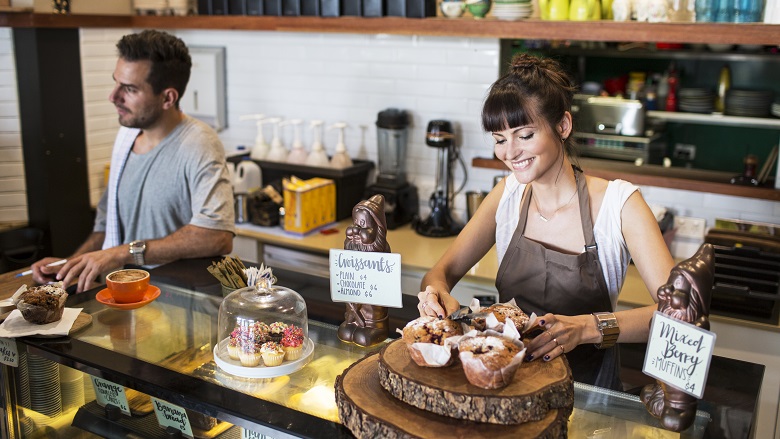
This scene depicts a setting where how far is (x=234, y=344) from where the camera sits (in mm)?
1885

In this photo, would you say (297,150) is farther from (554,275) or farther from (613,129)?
(554,275)

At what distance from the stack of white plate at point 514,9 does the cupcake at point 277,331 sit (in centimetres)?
237

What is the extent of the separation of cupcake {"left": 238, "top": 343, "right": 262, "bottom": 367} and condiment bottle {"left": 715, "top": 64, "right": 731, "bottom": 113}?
4.32 metres

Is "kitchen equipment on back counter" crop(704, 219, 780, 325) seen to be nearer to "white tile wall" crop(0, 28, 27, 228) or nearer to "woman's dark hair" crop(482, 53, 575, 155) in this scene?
"woman's dark hair" crop(482, 53, 575, 155)

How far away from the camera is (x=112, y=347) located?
2014 millimetres

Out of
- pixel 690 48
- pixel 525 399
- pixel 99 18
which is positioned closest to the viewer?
pixel 525 399

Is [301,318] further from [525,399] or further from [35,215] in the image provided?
[35,215]

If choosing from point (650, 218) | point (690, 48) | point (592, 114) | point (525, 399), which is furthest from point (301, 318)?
point (690, 48)

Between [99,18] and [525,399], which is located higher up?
[99,18]

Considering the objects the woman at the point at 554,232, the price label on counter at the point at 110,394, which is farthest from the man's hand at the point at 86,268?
the woman at the point at 554,232

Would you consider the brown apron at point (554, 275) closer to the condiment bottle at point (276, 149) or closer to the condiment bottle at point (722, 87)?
the condiment bottle at point (276, 149)

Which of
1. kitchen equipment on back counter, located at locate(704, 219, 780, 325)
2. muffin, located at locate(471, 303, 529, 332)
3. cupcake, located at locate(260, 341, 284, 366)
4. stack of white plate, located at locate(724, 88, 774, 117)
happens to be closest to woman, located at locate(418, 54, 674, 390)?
muffin, located at locate(471, 303, 529, 332)

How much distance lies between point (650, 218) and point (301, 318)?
3.41 ft

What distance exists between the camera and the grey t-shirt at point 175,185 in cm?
311
